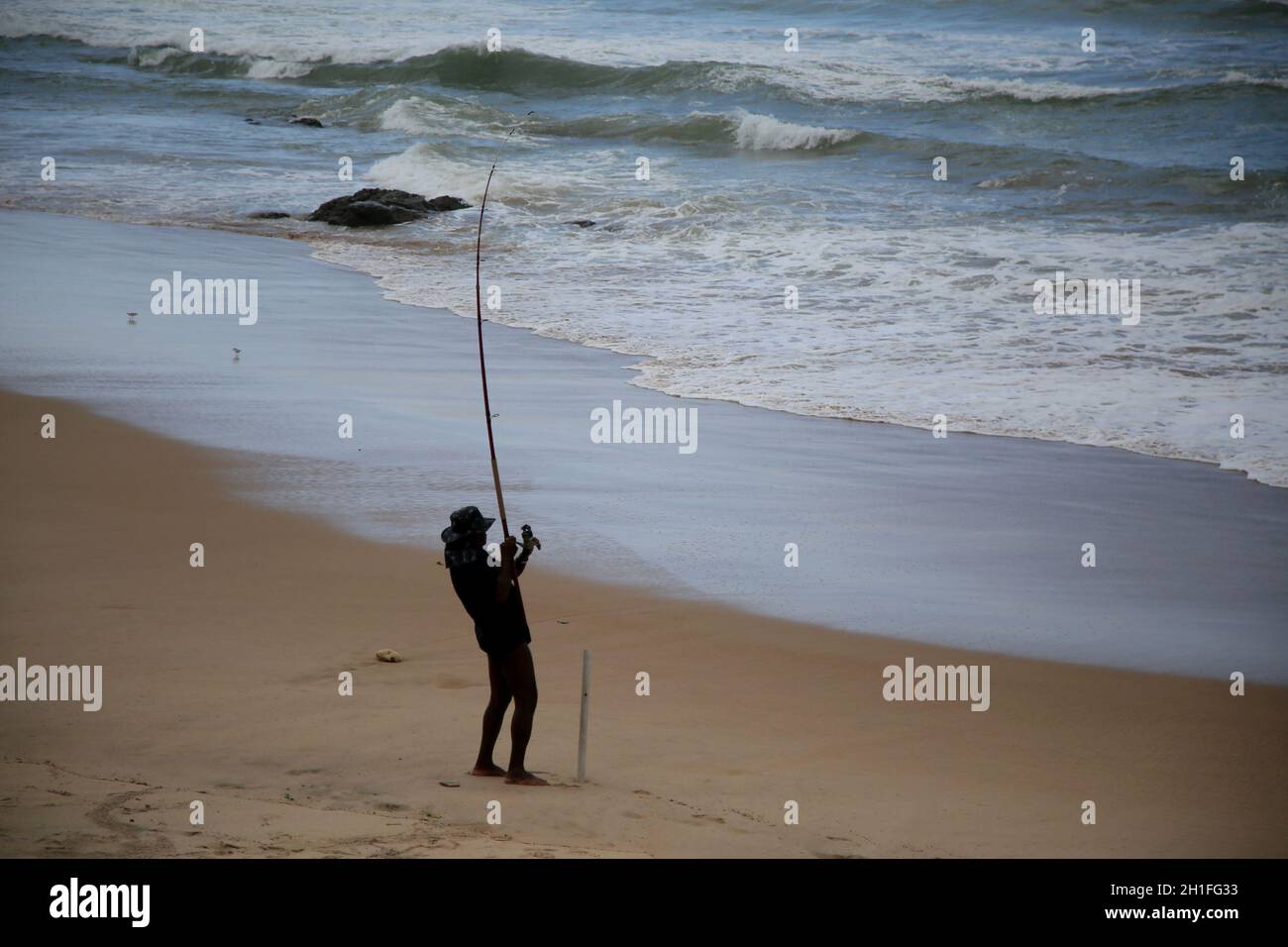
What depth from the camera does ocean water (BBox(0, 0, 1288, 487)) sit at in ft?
41.6

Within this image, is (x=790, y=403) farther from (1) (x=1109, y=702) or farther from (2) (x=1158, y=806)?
(2) (x=1158, y=806)

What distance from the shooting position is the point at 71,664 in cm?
625

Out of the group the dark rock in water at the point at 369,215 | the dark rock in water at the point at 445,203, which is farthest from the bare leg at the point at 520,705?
the dark rock in water at the point at 445,203

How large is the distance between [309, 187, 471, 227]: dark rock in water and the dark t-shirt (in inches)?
617

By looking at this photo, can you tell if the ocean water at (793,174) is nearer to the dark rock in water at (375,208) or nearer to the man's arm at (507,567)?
the dark rock in water at (375,208)

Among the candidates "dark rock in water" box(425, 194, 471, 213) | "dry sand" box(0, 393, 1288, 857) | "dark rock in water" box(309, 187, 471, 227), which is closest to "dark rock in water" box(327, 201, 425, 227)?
"dark rock in water" box(309, 187, 471, 227)

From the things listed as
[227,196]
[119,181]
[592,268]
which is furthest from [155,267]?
[119,181]

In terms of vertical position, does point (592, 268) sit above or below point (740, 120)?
below

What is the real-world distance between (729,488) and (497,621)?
4.14 metres

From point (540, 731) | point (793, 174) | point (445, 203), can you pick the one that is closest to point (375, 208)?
point (445, 203)

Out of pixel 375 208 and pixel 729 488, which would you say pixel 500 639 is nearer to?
pixel 729 488

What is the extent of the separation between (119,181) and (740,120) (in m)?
12.7
